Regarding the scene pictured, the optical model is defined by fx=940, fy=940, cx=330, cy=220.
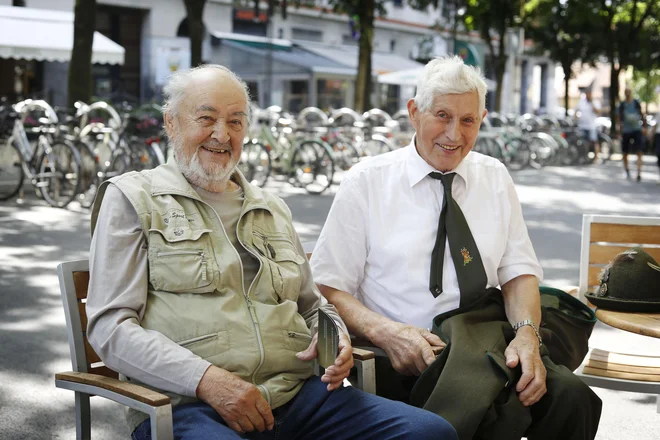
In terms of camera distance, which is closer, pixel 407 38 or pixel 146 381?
pixel 146 381

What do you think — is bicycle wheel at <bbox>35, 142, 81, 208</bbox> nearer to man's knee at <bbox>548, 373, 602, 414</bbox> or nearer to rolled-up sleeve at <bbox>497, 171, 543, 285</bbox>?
rolled-up sleeve at <bbox>497, 171, 543, 285</bbox>

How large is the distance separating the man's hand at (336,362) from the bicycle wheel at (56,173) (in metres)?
9.46

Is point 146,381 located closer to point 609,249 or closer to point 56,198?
point 609,249

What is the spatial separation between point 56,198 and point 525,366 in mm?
10005

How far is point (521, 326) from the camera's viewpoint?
320 centimetres

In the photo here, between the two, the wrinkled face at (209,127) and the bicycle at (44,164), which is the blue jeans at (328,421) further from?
the bicycle at (44,164)

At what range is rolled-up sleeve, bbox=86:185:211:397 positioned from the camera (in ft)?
8.52

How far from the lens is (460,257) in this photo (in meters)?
3.27

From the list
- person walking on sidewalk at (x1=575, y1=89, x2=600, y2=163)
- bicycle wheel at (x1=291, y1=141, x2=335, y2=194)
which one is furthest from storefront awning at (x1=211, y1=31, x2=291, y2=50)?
bicycle wheel at (x1=291, y1=141, x2=335, y2=194)

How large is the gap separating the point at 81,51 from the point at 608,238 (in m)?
12.4

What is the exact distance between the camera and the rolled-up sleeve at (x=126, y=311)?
260 cm

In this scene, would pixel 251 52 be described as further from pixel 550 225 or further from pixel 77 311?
pixel 77 311

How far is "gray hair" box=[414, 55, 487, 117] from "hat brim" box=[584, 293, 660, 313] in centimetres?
90

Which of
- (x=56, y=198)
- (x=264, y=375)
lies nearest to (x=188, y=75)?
(x=264, y=375)
